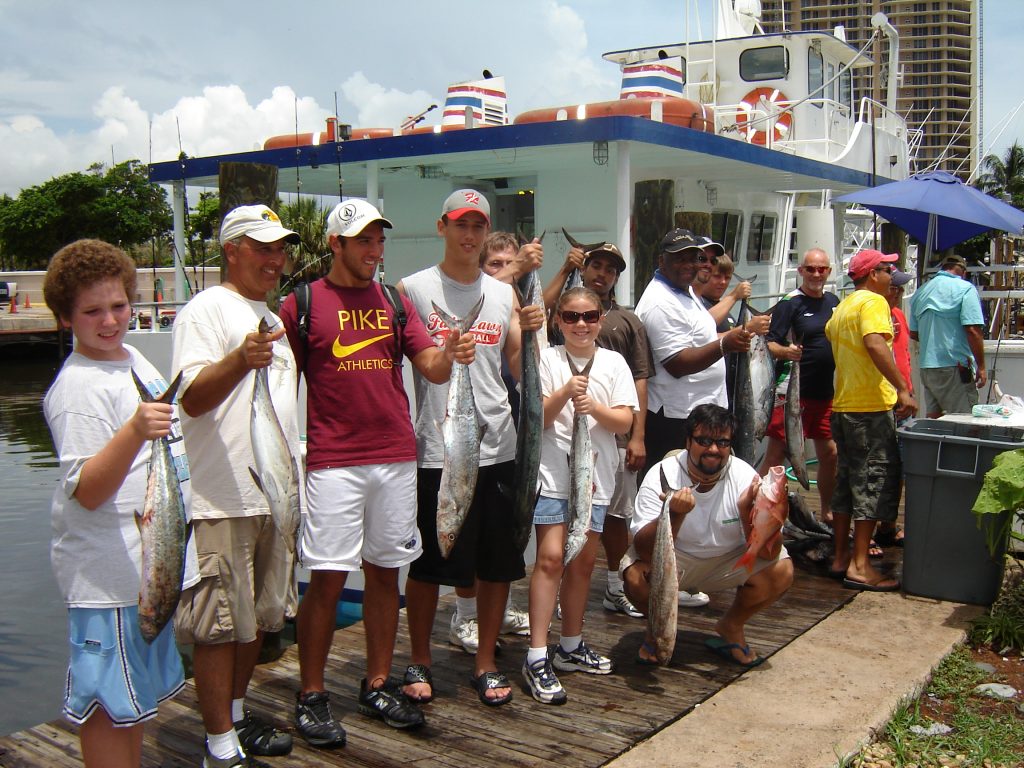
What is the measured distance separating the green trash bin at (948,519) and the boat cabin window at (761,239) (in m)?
8.81

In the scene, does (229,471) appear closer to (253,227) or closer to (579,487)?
(253,227)

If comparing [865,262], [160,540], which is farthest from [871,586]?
[160,540]

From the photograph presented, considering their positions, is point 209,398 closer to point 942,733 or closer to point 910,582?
point 942,733

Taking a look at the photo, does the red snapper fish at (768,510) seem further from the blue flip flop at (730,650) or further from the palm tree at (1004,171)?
the palm tree at (1004,171)

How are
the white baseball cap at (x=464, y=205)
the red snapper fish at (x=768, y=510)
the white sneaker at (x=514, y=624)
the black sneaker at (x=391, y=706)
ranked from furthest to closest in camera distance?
the white sneaker at (x=514, y=624), the red snapper fish at (x=768, y=510), the white baseball cap at (x=464, y=205), the black sneaker at (x=391, y=706)

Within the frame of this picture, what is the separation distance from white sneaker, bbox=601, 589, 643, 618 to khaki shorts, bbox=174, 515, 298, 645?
2.23 metres

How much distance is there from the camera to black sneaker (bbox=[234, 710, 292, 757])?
3156mm

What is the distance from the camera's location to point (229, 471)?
9.46 ft

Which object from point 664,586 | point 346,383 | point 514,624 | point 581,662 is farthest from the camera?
point 514,624

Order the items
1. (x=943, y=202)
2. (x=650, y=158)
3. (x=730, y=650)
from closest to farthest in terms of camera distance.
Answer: (x=730, y=650) < (x=943, y=202) < (x=650, y=158)

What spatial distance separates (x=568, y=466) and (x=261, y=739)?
1.52m

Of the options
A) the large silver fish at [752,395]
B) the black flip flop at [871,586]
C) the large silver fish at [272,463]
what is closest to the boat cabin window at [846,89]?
the large silver fish at [752,395]

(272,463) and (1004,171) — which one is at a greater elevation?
(1004,171)

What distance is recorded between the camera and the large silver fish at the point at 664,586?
3586mm
